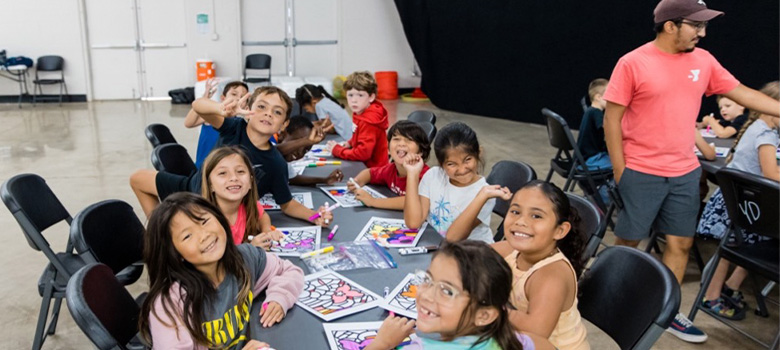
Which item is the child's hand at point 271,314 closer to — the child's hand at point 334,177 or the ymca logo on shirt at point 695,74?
the child's hand at point 334,177

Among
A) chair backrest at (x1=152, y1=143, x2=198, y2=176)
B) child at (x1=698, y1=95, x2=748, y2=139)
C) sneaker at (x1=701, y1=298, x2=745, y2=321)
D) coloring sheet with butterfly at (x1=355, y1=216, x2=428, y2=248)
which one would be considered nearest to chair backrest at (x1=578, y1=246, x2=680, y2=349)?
coloring sheet with butterfly at (x1=355, y1=216, x2=428, y2=248)

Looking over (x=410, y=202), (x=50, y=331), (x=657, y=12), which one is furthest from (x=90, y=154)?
(x=657, y=12)

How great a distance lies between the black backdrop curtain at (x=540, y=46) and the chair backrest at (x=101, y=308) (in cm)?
692

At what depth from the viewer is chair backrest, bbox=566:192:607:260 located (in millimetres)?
2199

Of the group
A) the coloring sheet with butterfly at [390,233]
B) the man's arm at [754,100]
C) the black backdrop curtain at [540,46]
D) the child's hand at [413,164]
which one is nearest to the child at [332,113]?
the child's hand at [413,164]

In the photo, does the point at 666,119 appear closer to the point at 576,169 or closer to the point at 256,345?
the point at 576,169

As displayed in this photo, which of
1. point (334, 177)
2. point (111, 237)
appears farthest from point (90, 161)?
point (111, 237)

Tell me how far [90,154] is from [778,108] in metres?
6.60

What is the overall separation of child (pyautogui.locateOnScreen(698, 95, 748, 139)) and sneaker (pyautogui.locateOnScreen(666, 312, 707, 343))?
5.66 feet

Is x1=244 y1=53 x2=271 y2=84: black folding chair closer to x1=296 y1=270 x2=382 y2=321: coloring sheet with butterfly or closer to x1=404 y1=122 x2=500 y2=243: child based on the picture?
x1=404 y1=122 x2=500 y2=243: child

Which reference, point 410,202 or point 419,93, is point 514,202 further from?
point 419,93

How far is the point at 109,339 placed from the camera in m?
1.55

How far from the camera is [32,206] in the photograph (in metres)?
2.62

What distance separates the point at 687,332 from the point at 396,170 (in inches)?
64.4
